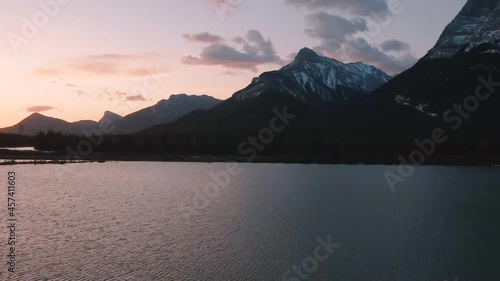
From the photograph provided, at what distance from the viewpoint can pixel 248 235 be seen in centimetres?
4681

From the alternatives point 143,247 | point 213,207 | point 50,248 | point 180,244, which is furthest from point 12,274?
point 213,207

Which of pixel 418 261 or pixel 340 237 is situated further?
pixel 340 237

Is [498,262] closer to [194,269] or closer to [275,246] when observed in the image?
[275,246]

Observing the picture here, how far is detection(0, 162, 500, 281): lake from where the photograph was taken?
34562 millimetres

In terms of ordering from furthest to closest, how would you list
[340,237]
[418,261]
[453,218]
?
[453,218], [340,237], [418,261]

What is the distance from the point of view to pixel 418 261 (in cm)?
3841

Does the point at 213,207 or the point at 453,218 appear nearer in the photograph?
the point at 453,218

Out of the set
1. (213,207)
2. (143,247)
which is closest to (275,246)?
(143,247)

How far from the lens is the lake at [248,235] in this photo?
3456 centimetres

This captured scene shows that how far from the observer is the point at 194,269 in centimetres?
3453

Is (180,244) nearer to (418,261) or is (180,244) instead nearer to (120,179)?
(418,261)

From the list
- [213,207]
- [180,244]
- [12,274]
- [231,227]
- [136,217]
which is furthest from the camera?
[213,207]

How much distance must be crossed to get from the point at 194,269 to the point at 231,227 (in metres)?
16.7

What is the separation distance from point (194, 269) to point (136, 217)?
78.2 feet
